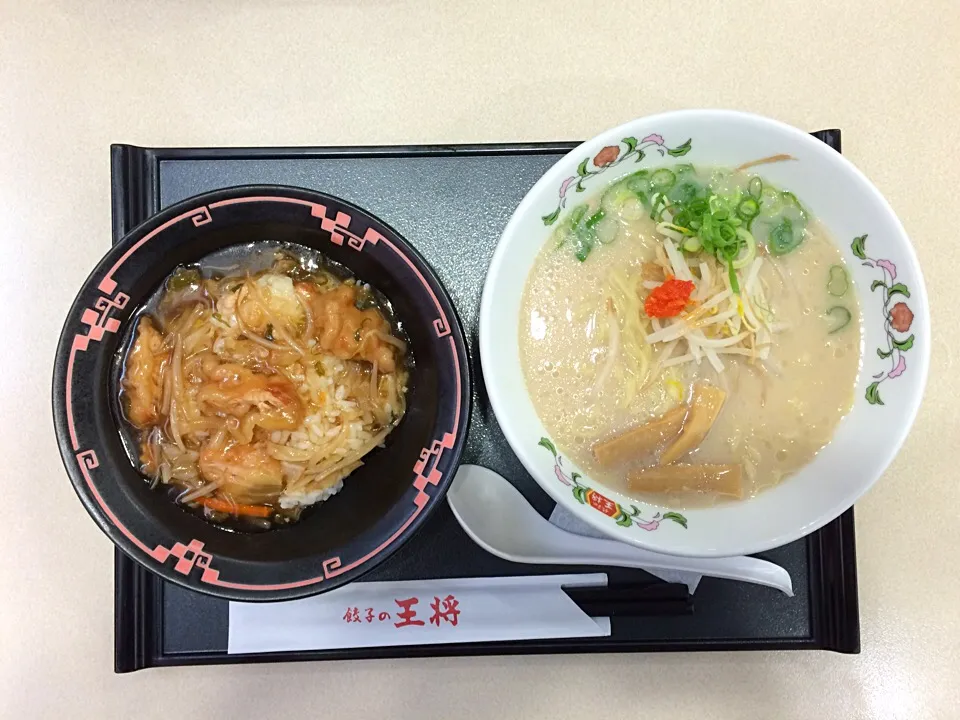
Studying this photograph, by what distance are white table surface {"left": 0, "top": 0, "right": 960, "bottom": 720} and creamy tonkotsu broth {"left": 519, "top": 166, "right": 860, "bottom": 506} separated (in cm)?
41

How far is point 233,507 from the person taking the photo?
3.65 feet

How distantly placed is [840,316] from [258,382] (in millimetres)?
994

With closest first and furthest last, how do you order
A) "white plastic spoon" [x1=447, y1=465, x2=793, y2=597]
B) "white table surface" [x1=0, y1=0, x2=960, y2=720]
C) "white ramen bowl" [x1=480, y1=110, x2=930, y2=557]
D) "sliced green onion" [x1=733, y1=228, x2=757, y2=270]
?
"white ramen bowl" [x1=480, y1=110, x2=930, y2=557]
"sliced green onion" [x1=733, y1=228, x2=757, y2=270]
"white plastic spoon" [x1=447, y1=465, x2=793, y2=597]
"white table surface" [x1=0, y1=0, x2=960, y2=720]

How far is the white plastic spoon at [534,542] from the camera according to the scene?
3.91ft

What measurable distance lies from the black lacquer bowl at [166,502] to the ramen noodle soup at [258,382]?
0.19 ft

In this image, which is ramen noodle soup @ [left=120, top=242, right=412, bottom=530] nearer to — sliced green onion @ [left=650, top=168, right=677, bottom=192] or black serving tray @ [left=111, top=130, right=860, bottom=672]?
black serving tray @ [left=111, top=130, right=860, bottom=672]

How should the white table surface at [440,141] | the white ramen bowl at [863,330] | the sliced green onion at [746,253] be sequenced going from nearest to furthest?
the white ramen bowl at [863,330] → the sliced green onion at [746,253] → the white table surface at [440,141]

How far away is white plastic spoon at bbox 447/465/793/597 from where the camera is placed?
119 centimetres

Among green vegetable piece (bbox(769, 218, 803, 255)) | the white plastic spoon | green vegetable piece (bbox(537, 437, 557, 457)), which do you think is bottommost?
the white plastic spoon

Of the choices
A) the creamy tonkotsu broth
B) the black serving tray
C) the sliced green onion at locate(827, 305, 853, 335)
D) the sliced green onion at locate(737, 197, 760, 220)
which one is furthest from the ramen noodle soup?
the sliced green onion at locate(827, 305, 853, 335)

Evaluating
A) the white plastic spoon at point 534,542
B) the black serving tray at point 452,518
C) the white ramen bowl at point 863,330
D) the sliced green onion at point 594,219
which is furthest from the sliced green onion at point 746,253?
the white plastic spoon at point 534,542

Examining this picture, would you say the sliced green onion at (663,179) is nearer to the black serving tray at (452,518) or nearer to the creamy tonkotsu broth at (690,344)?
the creamy tonkotsu broth at (690,344)

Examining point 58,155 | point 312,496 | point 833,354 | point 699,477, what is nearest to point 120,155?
point 58,155

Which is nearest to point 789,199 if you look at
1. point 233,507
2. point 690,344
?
point 690,344
